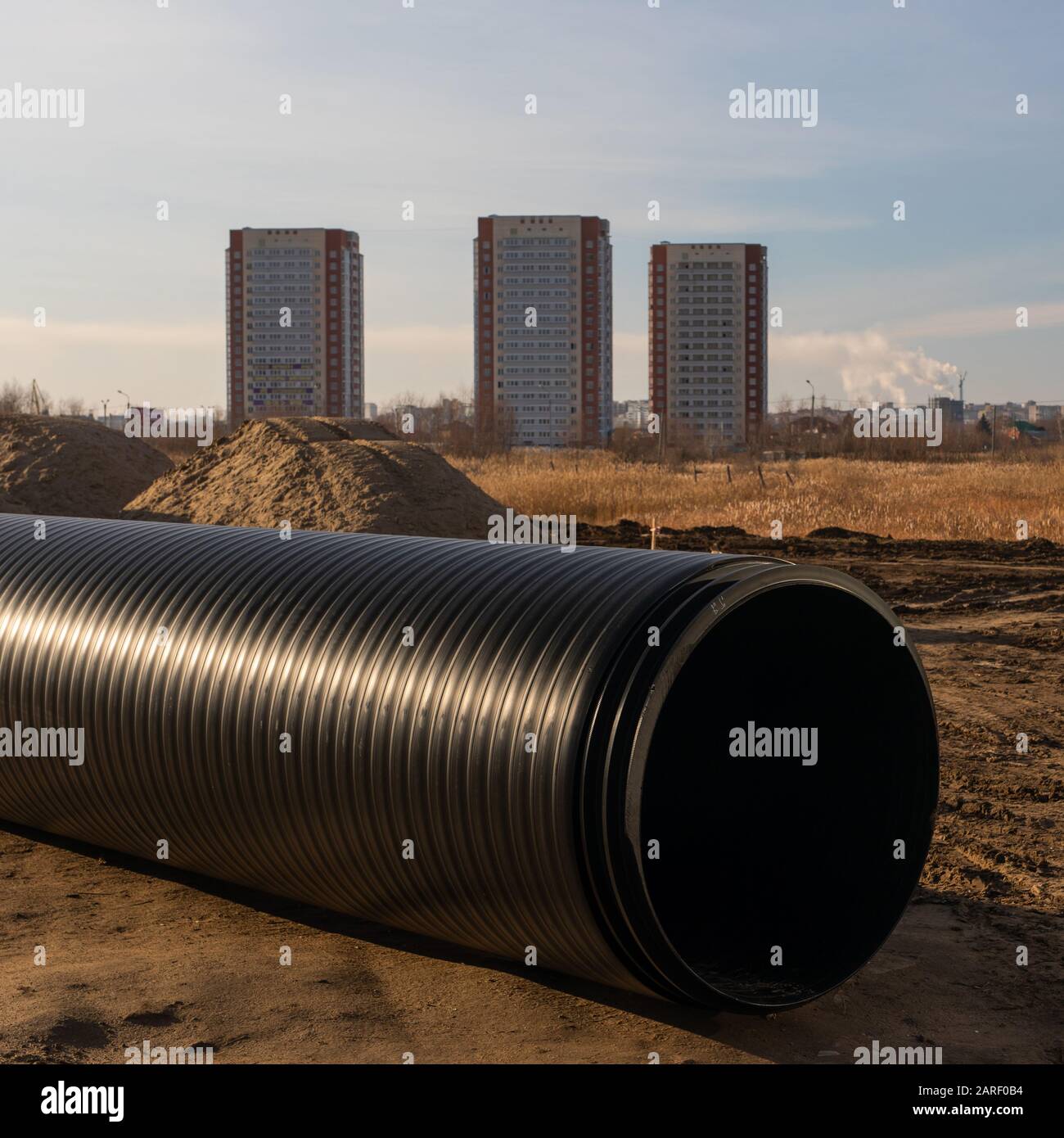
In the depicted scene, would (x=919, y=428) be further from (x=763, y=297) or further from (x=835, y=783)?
(x=835, y=783)

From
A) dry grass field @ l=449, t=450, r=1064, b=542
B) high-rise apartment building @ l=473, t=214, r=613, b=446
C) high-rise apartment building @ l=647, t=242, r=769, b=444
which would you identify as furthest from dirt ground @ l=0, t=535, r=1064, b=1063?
high-rise apartment building @ l=647, t=242, r=769, b=444

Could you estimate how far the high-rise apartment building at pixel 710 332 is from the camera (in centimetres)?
12100

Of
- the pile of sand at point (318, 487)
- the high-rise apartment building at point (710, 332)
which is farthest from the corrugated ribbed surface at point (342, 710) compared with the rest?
the high-rise apartment building at point (710, 332)

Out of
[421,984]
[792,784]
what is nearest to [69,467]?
[421,984]

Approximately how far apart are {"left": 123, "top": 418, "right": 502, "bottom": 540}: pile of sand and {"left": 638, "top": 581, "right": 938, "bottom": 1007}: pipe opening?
11.3 m

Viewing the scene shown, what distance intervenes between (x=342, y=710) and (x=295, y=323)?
11761cm

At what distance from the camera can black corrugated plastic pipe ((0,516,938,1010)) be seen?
15.1 ft

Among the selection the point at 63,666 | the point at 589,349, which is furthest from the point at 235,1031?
the point at 589,349

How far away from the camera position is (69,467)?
878 inches

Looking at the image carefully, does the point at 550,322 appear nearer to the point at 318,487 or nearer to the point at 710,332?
the point at 710,332

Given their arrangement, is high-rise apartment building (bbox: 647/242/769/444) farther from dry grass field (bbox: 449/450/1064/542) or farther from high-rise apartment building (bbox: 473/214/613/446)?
dry grass field (bbox: 449/450/1064/542)

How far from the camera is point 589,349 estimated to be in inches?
4702

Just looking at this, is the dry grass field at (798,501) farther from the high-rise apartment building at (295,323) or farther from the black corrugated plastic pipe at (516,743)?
the high-rise apartment building at (295,323)
